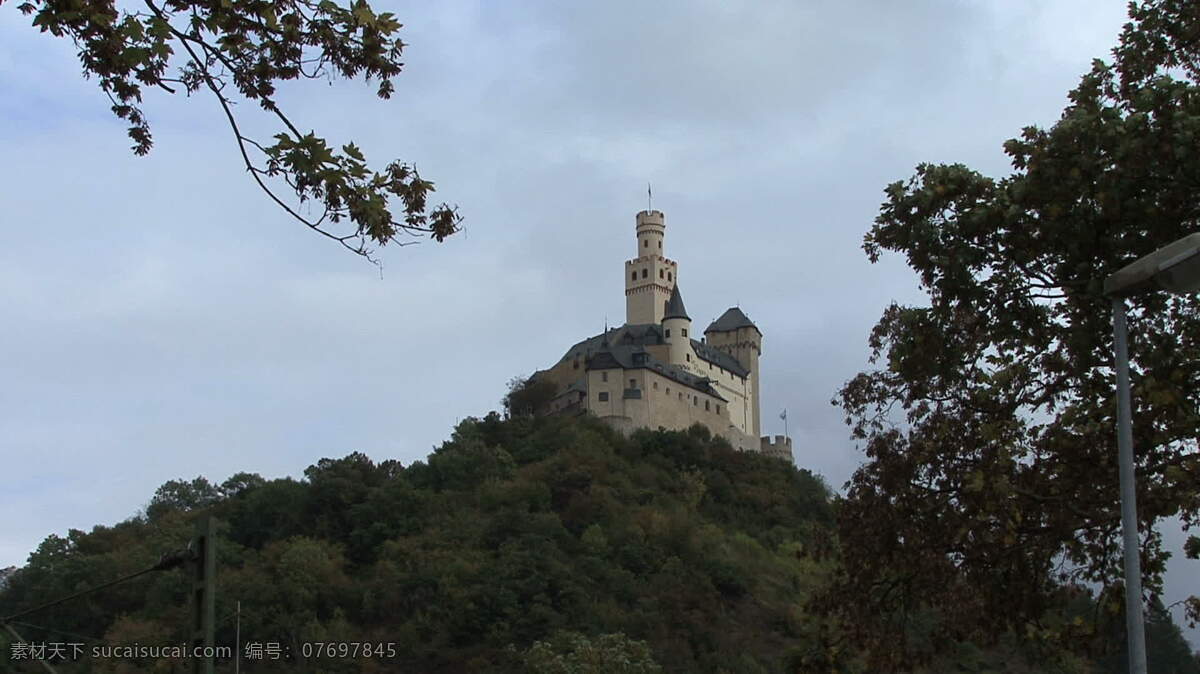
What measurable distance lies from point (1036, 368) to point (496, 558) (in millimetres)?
61201

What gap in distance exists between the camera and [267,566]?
7931 centimetres

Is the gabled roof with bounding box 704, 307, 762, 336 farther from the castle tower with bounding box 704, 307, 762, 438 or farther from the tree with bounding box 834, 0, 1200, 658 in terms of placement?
the tree with bounding box 834, 0, 1200, 658

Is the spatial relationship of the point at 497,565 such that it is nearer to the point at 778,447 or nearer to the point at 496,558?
the point at 496,558

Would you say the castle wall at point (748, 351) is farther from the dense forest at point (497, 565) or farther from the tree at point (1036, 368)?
the tree at point (1036, 368)

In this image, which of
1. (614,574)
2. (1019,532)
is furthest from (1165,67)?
(614,574)

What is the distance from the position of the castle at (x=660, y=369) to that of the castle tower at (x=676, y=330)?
0.22 feet

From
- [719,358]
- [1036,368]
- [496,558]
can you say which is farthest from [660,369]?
[1036,368]

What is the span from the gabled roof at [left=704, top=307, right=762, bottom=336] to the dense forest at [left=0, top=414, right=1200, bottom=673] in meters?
13.0

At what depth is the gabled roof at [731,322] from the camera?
10656 cm

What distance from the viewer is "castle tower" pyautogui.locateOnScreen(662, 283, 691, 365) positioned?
9756 cm

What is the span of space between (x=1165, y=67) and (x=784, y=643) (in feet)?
190

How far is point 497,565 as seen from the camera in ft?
248

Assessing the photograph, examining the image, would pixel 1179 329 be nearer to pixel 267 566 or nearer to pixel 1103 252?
pixel 1103 252

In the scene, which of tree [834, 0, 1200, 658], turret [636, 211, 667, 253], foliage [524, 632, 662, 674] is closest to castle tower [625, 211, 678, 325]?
turret [636, 211, 667, 253]
